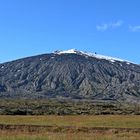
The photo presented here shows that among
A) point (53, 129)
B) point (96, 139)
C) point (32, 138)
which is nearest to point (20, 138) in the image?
point (32, 138)

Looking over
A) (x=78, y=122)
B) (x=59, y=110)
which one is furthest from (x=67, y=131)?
(x=59, y=110)

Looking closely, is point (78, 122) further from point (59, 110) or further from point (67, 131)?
point (59, 110)

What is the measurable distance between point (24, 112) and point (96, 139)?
63.3 m

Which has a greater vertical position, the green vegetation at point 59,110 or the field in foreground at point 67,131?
the green vegetation at point 59,110

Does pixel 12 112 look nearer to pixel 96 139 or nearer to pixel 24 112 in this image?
pixel 24 112

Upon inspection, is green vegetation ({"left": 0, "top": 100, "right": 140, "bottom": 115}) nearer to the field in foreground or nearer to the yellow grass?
the yellow grass

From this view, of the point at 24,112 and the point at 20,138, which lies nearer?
the point at 20,138

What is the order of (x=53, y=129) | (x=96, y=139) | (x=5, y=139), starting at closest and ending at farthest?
1. (x=5, y=139)
2. (x=96, y=139)
3. (x=53, y=129)

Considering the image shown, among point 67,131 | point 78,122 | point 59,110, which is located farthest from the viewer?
point 59,110

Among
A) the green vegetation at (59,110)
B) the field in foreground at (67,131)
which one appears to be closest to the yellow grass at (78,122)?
the field in foreground at (67,131)

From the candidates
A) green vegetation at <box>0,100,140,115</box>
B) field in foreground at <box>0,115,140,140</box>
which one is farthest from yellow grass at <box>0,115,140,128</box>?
green vegetation at <box>0,100,140,115</box>

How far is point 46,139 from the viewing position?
23.6 m

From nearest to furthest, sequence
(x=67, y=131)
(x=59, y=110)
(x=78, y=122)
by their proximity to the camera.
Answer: (x=67, y=131)
(x=78, y=122)
(x=59, y=110)

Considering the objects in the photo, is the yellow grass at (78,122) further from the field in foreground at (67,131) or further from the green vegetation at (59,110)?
the green vegetation at (59,110)
